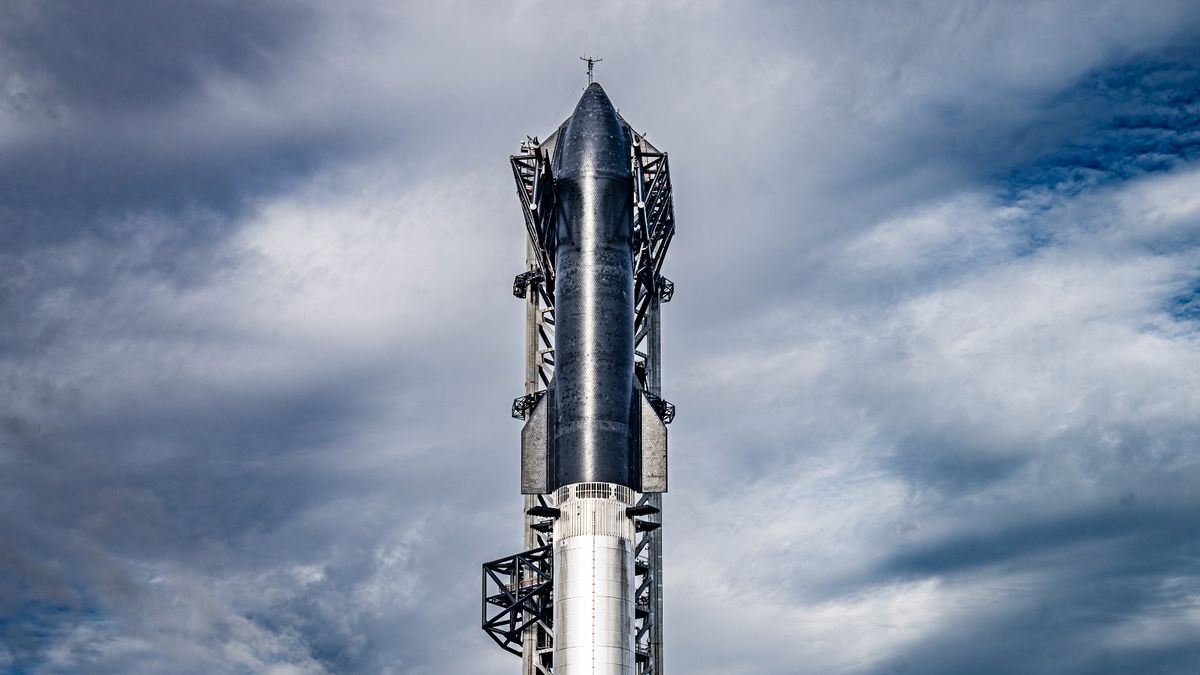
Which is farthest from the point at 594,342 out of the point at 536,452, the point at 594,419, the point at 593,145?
the point at 593,145

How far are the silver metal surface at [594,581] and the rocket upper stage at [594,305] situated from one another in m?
1.33

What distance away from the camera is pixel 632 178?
74438mm

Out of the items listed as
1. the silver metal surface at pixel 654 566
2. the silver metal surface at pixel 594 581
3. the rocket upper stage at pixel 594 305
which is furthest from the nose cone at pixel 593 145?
the silver metal surface at pixel 594 581

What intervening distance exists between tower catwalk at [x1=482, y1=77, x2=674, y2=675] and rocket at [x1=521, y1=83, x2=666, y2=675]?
0.06 meters

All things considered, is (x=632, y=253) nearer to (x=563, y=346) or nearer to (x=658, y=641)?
(x=563, y=346)

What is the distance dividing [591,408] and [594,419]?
0.55 metres

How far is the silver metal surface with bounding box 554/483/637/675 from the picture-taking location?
6431 cm

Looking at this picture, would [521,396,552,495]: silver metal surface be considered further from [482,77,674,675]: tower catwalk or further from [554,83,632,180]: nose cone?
[554,83,632,180]: nose cone

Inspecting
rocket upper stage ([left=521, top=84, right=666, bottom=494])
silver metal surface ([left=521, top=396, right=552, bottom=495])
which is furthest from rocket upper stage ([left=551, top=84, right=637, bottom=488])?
silver metal surface ([left=521, top=396, right=552, bottom=495])

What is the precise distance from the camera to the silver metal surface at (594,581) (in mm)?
64312

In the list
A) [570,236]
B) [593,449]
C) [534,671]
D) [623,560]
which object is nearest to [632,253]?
[570,236]

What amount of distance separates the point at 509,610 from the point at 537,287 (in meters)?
17.9

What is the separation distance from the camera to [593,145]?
244 ft

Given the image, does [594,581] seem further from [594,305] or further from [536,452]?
[594,305]
